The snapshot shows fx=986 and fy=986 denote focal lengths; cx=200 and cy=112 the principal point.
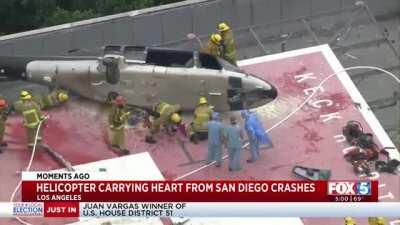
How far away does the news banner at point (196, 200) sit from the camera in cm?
1034

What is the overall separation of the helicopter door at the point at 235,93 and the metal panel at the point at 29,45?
6.11 m

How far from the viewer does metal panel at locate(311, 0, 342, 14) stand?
29.8m

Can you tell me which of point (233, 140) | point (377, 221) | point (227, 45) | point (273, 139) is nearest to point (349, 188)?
point (377, 221)

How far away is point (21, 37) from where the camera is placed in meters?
27.4

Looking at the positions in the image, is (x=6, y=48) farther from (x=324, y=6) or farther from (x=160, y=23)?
(x=324, y=6)

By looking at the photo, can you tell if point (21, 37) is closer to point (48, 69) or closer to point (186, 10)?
point (48, 69)

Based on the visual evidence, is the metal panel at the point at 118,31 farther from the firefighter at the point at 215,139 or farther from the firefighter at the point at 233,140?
the firefighter at the point at 233,140

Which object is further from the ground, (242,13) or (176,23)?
(242,13)

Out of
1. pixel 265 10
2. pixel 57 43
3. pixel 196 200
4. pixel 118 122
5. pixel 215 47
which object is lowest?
pixel 196 200

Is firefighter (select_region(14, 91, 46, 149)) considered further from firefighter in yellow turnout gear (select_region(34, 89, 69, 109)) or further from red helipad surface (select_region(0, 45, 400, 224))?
firefighter in yellow turnout gear (select_region(34, 89, 69, 109))

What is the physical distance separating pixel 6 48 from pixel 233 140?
8073 mm

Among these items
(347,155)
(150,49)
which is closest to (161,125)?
Answer: (150,49)

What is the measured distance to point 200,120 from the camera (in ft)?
78.1

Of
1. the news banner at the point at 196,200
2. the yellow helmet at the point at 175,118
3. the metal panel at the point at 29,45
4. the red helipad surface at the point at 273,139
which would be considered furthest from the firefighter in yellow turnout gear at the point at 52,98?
the news banner at the point at 196,200
